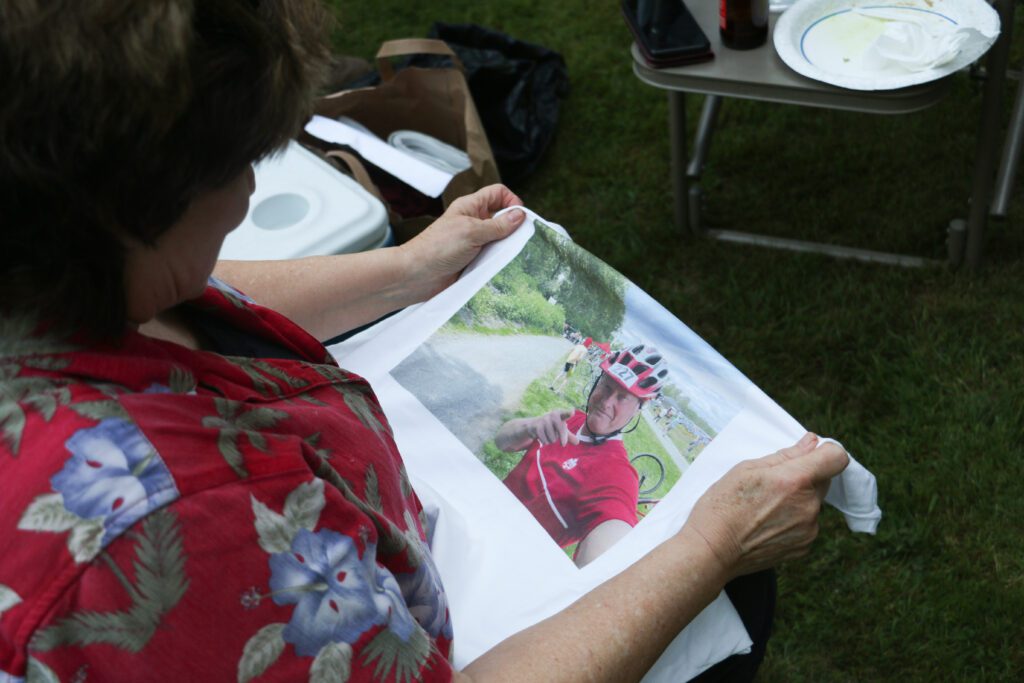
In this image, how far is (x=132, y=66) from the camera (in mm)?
566

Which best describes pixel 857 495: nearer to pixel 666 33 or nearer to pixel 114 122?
pixel 114 122

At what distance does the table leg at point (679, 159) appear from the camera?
211 cm

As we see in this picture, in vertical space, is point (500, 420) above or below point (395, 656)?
below

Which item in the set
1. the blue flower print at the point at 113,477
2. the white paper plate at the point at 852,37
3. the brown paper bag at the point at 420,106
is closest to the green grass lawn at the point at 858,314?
the brown paper bag at the point at 420,106

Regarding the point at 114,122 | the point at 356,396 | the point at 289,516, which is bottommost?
the point at 356,396

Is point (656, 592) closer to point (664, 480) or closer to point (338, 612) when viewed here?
point (664, 480)

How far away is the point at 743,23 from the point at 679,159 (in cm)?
45

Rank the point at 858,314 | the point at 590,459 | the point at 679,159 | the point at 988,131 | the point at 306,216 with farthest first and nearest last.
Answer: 1. the point at 679,159
2. the point at 858,314
3. the point at 988,131
4. the point at 306,216
5. the point at 590,459

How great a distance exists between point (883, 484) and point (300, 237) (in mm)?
1134

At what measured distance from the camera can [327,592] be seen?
26.8 inches

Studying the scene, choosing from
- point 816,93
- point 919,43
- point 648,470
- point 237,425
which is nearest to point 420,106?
point 816,93

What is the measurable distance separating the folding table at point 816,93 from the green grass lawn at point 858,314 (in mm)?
57

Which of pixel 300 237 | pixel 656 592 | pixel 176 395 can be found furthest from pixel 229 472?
pixel 300 237

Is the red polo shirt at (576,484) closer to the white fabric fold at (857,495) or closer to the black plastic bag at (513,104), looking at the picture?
the white fabric fold at (857,495)
